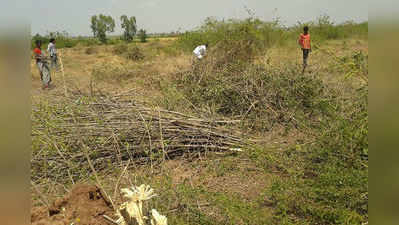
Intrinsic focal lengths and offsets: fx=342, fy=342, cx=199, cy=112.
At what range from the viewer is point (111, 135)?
4.43 metres

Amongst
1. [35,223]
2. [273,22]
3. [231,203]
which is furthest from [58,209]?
[273,22]

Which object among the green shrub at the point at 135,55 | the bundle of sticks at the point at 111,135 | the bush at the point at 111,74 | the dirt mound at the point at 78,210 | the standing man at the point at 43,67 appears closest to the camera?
the dirt mound at the point at 78,210

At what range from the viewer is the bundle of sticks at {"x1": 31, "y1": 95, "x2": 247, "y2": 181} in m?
4.23

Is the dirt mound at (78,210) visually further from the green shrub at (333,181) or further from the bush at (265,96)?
the bush at (265,96)

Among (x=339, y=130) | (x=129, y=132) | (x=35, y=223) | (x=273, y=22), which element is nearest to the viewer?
(x=35, y=223)

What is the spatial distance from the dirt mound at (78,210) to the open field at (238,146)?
18 cm

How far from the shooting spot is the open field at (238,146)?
3168mm

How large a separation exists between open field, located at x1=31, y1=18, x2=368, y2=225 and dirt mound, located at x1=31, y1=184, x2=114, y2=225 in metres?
0.18

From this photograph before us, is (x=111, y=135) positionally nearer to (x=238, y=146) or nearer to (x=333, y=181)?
(x=238, y=146)

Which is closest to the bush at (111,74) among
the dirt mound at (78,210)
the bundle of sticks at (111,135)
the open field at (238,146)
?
the open field at (238,146)

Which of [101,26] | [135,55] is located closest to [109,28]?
[101,26]

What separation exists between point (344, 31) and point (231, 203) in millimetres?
23378
